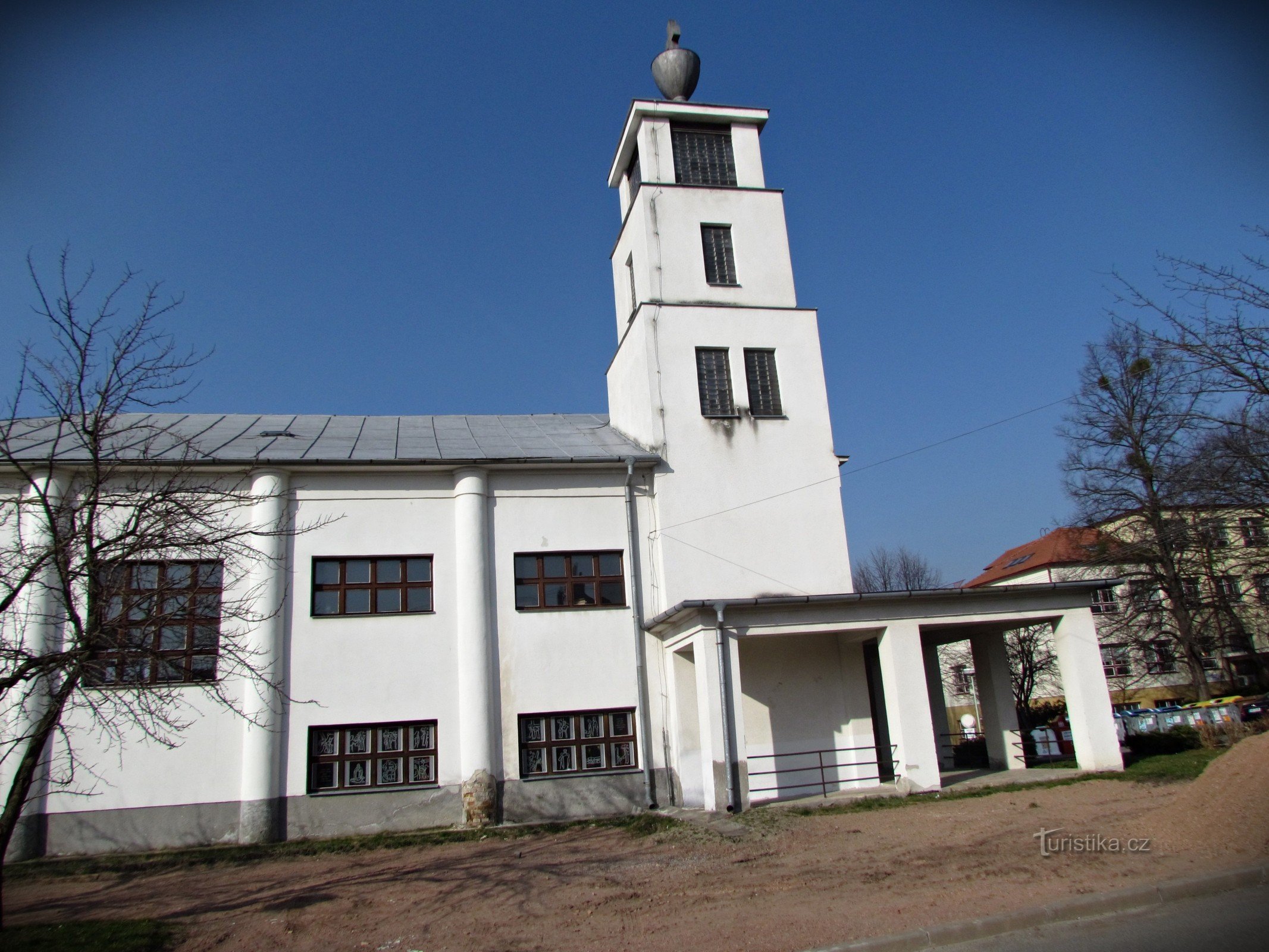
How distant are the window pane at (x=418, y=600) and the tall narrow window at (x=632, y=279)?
8.02 meters

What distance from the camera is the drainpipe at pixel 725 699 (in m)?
14.7

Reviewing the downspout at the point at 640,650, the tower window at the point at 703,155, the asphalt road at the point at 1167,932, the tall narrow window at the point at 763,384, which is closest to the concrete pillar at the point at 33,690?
the downspout at the point at 640,650

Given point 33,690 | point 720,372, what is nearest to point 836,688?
point 720,372

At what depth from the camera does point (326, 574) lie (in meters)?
17.1

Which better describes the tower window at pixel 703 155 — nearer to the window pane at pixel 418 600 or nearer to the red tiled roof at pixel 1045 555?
the window pane at pixel 418 600

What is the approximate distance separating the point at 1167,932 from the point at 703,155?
1844 centimetres

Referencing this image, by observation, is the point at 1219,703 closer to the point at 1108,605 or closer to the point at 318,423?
the point at 1108,605

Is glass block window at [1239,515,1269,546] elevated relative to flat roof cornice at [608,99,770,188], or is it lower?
lower

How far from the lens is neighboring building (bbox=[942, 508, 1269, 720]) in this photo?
23.2 meters

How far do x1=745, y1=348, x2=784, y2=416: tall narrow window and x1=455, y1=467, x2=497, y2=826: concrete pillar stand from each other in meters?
6.02

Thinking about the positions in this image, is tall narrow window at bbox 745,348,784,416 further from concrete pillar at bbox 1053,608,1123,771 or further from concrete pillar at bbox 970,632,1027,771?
concrete pillar at bbox 1053,608,1123,771

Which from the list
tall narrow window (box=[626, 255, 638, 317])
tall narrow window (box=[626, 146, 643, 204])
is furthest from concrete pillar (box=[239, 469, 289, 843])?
tall narrow window (box=[626, 146, 643, 204])

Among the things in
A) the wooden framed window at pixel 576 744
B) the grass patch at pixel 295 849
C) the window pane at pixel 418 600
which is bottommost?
the grass patch at pixel 295 849

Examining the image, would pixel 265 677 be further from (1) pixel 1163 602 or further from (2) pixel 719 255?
(1) pixel 1163 602
